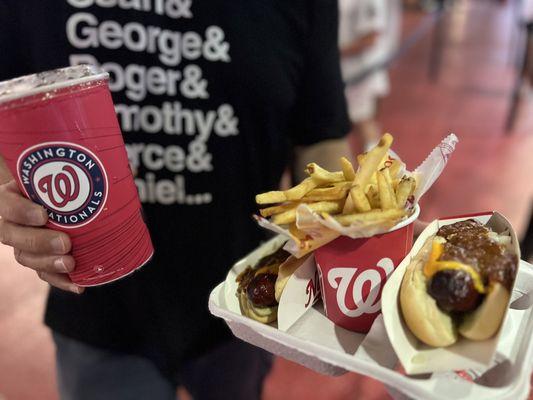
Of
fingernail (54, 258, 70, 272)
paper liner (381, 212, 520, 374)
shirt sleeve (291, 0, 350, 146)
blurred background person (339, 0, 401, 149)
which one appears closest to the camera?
paper liner (381, 212, 520, 374)

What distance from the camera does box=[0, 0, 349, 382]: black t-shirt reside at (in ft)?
3.48

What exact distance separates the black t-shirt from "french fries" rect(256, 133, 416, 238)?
0.51 m

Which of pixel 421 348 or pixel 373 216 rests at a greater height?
pixel 373 216

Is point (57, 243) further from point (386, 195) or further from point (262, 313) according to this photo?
point (386, 195)

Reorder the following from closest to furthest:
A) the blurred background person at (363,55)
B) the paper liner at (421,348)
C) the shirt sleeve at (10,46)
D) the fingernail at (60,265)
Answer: the paper liner at (421,348), the fingernail at (60,265), the shirt sleeve at (10,46), the blurred background person at (363,55)

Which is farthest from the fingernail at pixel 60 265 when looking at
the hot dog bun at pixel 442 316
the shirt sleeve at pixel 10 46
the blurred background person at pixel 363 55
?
the blurred background person at pixel 363 55

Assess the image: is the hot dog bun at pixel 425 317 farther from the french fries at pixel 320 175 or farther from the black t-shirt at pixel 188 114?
the black t-shirt at pixel 188 114

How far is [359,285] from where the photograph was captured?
698mm

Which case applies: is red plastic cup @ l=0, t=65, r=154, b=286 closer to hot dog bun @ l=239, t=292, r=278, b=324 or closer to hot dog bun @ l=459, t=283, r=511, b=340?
hot dog bun @ l=239, t=292, r=278, b=324

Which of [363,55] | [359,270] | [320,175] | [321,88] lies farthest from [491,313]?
[363,55]

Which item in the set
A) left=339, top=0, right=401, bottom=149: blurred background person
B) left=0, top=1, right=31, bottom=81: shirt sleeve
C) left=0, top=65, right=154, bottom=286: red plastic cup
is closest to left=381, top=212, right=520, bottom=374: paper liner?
left=0, top=65, right=154, bottom=286: red plastic cup

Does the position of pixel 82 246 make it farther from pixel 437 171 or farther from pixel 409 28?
pixel 409 28

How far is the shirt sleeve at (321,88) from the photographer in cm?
116

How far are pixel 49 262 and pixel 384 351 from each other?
0.48 metres
